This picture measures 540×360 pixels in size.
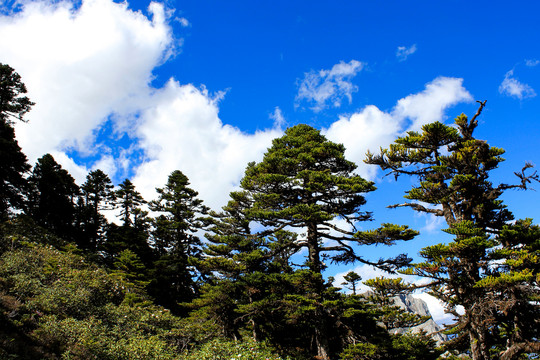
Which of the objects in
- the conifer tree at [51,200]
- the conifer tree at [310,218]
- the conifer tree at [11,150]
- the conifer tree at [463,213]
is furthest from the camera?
the conifer tree at [51,200]

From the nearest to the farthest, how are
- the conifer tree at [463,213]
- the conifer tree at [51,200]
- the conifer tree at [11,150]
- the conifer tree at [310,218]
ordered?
the conifer tree at [463,213] < the conifer tree at [310,218] < the conifer tree at [11,150] < the conifer tree at [51,200]

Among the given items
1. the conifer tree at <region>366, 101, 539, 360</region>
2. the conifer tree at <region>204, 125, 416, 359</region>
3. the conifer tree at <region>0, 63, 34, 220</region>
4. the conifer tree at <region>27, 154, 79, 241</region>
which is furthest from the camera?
the conifer tree at <region>27, 154, 79, 241</region>

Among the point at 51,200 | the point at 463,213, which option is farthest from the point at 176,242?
the point at 463,213

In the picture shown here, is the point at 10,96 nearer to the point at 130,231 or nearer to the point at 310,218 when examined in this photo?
the point at 130,231

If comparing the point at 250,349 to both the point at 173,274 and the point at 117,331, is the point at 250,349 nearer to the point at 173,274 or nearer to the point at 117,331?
the point at 117,331

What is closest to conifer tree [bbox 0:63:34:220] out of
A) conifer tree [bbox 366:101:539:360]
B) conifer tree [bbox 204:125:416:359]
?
conifer tree [bbox 204:125:416:359]

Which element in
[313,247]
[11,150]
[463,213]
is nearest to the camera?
[463,213]

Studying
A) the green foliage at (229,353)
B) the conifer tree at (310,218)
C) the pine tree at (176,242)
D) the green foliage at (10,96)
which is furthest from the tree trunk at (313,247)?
the green foliage at (10,96)

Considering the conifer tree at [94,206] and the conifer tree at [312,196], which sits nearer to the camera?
the conifer tree at [312,196]

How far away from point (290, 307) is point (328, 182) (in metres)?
6.45

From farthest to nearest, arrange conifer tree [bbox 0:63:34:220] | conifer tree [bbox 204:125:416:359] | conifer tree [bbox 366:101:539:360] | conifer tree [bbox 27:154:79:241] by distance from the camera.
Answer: conifer tree [bbox 27:154:79:241] < conifer tree [bbox 0:63:34:220] < conifer tree [bbox 204:125:416:359] < conifer tree [bbox 366:101:539:360]

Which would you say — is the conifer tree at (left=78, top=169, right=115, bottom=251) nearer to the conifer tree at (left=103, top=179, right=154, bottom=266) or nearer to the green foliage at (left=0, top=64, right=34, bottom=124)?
the conifer tree at (left=103, top=179, right=154, bottom=266)

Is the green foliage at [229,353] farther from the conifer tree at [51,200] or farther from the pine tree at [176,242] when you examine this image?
the conifer tree at [51,200]

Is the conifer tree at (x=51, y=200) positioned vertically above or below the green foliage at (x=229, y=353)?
above
